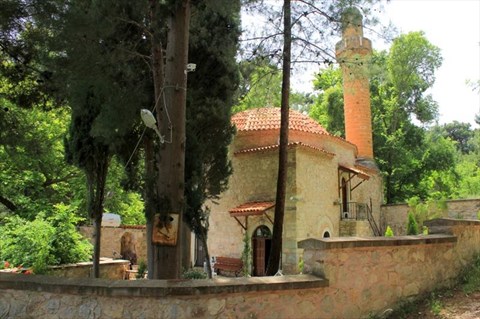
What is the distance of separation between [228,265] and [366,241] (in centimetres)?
1184

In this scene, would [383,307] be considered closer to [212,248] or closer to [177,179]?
[177,179]

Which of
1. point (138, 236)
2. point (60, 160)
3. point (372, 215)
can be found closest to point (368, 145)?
point (372, 215)

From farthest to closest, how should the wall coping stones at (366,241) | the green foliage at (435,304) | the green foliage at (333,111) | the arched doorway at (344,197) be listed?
1. the green foliage at (333,111)
2. the arched doorway at (344,197)
3. the green foliage at (435,304)
4. the wall coping stones at (366,241)

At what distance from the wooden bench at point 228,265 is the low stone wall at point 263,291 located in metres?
10.7

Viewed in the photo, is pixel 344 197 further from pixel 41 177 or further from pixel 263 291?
pixel 263 291

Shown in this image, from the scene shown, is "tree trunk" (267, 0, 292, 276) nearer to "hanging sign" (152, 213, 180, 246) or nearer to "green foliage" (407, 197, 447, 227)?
"hanging sign" (152, 213, 180, 246)

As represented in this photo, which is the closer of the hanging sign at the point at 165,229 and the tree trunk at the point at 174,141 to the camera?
the hanging sign at the point at 165,229

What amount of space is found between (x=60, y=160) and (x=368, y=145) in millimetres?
15845

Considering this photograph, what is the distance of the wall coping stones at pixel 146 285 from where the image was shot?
365cm

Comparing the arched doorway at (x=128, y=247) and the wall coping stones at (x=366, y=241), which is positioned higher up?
the wall coping stones at (x=366, y=241)

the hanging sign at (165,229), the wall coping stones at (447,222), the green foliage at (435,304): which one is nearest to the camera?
the green foliage at (435,304)

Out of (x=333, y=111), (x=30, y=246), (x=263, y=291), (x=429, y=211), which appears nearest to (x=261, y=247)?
(x=429, y=211)

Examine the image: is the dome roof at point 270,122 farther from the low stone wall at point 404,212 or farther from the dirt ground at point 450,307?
the dirt ground at point 450,307

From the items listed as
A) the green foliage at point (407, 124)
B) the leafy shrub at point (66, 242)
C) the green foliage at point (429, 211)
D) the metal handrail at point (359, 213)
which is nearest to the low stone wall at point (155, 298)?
the leafy shrub at point (66, 242)
